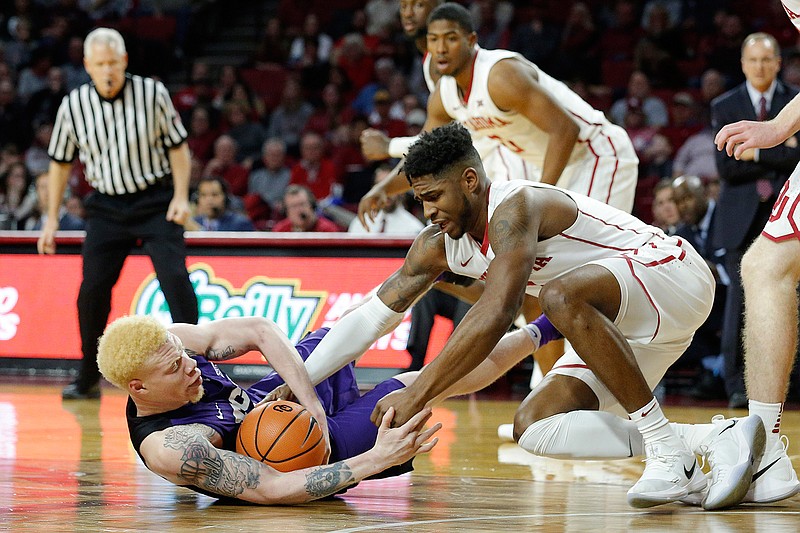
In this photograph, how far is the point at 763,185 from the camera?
718 cm

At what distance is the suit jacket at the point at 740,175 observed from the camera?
712 cm

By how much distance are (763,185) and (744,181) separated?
119mm

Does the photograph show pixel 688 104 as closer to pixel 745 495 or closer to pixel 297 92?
pixel 297 92

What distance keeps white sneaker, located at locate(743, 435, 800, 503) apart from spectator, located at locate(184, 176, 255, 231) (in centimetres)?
679

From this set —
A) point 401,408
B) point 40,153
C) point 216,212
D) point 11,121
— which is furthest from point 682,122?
point 401,408

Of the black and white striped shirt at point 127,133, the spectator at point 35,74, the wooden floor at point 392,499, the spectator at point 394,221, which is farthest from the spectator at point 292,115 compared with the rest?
the wooden floor at point 392,499

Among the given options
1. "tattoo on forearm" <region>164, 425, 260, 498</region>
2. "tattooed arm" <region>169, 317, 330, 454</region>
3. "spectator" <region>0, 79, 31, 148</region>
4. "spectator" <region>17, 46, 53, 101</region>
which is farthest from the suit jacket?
"spectator" <region>17, 46, 53, 101</region>

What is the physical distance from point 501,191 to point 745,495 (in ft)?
3.99

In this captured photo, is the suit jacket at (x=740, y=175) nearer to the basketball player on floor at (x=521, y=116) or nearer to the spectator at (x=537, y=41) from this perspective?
the basketball player on floor at (x=521, y=116)

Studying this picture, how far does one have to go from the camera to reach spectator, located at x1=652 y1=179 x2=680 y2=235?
8.31 m

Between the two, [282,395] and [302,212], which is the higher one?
[282,395]

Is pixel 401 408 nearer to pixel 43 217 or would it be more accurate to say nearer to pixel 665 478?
pixel 665 478

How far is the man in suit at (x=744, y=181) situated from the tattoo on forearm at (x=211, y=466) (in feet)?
13.9

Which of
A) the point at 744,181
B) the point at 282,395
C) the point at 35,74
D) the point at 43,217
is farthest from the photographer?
the point at 35,74
